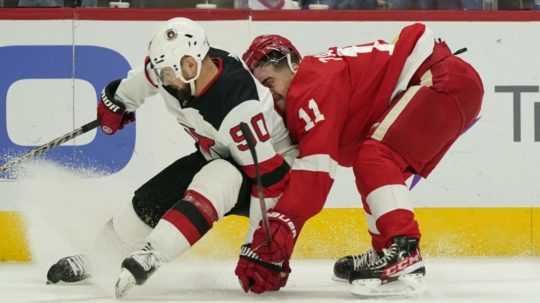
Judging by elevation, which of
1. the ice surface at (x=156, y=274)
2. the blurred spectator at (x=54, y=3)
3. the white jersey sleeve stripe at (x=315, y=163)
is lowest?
the ice surface at (x=156, y=274)

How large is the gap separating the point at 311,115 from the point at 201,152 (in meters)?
0.39

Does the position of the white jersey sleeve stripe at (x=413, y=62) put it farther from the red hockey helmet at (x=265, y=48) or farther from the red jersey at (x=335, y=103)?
the red hockey helmet at (x=265, y=48)

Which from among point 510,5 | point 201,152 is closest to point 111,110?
point 201,152

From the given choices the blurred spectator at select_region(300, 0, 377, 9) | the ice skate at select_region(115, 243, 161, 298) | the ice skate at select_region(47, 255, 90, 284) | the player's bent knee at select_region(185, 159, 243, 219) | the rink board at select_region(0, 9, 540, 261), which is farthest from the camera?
the blurred spectator at select_region(300, 0, 377, 9)

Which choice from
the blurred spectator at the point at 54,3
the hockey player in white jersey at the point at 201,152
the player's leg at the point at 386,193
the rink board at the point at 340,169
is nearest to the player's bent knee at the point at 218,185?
the hockey player in white jersey at the point at 201,152

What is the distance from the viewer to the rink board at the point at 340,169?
15.4ft

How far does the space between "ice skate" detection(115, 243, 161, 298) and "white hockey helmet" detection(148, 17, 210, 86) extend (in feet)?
1.62

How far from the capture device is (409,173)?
11.8 feet

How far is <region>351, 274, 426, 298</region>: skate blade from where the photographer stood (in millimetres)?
3361

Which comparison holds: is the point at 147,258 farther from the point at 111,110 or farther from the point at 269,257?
the point at 111,110

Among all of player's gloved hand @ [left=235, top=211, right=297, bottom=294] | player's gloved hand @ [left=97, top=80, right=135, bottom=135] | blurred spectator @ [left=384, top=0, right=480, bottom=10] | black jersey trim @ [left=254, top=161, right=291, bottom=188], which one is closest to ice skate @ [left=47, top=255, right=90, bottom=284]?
player's gloved hand @ [left=97, top=80, right=135, bottom=135]

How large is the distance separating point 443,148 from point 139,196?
0.92 meters

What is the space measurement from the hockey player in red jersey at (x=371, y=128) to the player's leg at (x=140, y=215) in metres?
0.30

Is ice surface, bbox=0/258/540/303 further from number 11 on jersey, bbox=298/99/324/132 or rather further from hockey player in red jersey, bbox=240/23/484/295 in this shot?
number 11 on jersey, bbox=298/99/324/132
